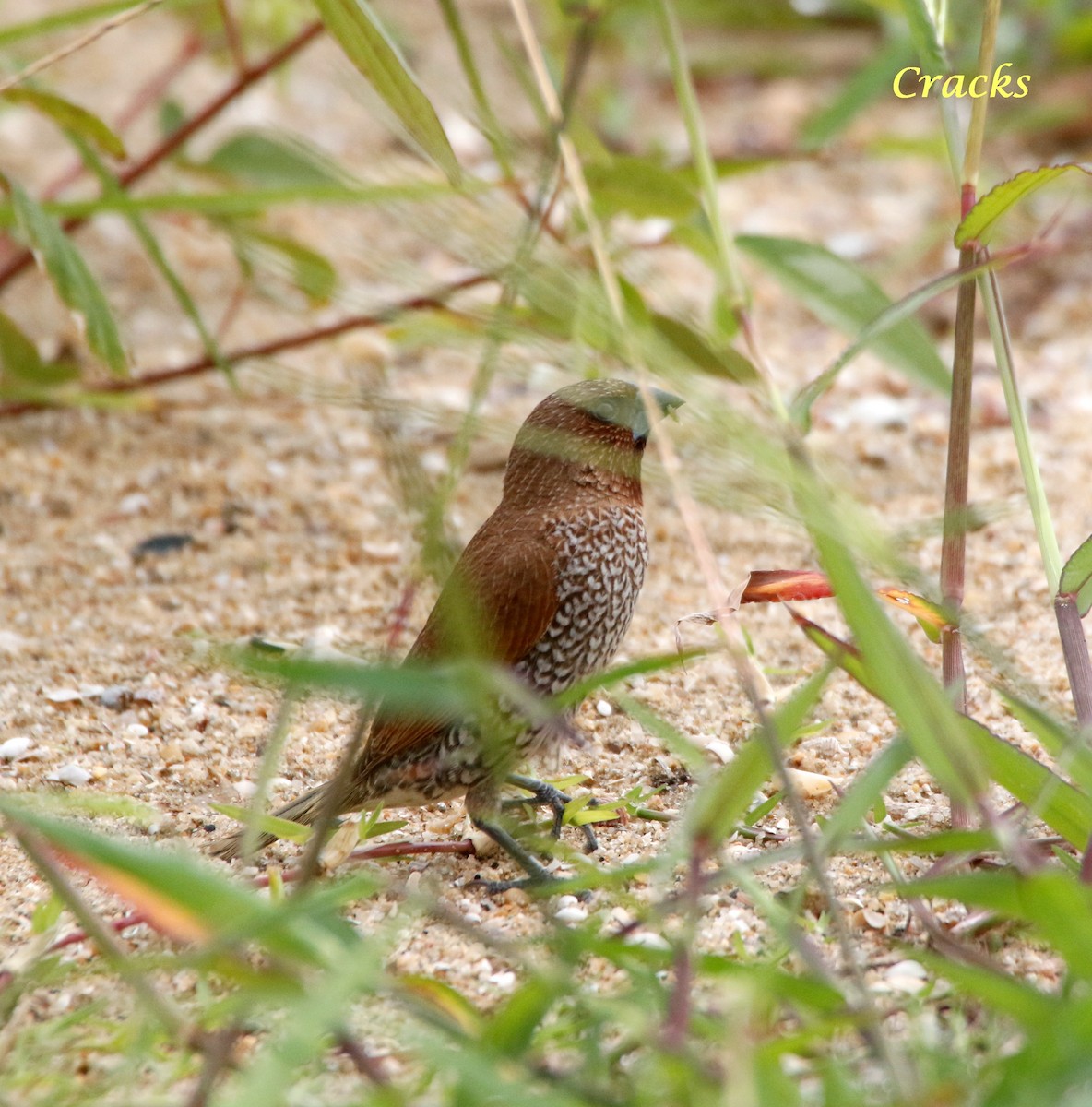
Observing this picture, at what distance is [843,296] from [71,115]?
1529 mm

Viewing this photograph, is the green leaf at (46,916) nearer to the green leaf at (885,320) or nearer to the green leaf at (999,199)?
the green leaf at (885,320)

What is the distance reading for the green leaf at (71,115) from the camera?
9.20 feet

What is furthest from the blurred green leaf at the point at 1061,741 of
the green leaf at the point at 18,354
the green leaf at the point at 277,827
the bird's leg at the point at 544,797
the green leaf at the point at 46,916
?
the green leaf at the point at 18,354

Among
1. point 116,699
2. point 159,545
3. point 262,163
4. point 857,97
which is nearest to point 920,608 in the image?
point 116,699

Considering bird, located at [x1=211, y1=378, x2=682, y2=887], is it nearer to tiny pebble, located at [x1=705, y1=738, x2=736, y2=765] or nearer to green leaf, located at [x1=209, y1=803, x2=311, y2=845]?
green leaf, located at [x1=209, y1=803, x2=311, y2=845]

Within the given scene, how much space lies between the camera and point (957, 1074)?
141 centimetres

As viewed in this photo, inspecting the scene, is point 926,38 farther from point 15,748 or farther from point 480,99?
point 15,748

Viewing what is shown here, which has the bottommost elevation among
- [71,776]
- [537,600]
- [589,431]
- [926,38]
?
[71,776]

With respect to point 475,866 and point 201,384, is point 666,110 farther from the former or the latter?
point 475,866

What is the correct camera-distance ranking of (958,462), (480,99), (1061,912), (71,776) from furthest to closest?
(71,776) < (480,99) < (958,462) < (1061,912)

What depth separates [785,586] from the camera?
2.05 meters

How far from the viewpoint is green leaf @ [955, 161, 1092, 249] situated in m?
1.86

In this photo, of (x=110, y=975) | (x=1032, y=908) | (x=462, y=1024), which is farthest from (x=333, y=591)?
(x=1032, y=908)

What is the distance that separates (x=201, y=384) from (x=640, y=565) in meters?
2.06
